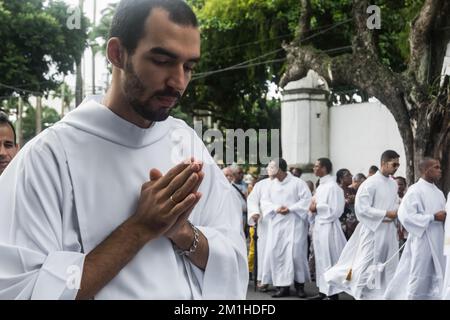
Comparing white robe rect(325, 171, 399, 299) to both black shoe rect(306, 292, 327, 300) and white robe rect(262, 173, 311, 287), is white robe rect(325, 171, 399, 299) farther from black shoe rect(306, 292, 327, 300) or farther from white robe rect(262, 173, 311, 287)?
white robe rect(262, 173, 311, 287)

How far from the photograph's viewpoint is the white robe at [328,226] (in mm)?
9602

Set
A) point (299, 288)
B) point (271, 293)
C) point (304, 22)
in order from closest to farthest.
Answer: point (299, 288), point (271, 293), point (304, 22)

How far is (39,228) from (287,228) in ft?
29.3

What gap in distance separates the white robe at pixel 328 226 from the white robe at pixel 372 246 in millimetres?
671

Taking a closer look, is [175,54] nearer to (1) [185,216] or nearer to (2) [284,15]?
(1) [185,216]

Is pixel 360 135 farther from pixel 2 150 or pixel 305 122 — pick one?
pixel 2 150

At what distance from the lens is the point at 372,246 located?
28.9ft

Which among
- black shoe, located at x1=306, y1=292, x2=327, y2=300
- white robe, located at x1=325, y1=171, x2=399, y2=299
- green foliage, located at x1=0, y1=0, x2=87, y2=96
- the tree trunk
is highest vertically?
green foliage, located at x1=0, y1=0, x2=87, y2=96

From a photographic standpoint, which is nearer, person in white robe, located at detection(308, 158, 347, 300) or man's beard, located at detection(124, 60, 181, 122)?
man's beard, located at detection(124, 60, 181, 122)

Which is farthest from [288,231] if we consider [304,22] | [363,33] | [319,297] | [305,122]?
[305,122]

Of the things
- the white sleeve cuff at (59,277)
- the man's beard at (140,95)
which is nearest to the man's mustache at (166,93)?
the man's beard at (140,95)

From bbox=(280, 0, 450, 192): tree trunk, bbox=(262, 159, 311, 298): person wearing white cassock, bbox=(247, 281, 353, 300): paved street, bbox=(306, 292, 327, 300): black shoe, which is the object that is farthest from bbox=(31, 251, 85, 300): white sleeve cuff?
bbox=(262, 159, 311, 298): person wearing white cassock

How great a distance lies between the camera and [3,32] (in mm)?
16344

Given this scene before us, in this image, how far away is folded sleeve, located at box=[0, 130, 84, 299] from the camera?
169 cm
